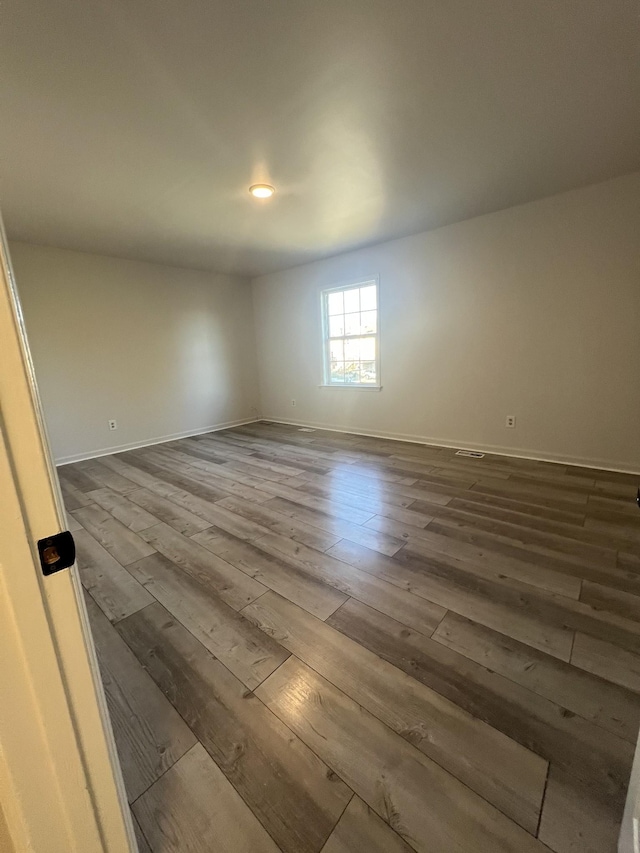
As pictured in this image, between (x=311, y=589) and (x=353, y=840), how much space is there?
917 millimetres

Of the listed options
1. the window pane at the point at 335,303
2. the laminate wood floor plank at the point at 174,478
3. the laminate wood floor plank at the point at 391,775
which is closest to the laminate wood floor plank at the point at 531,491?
the laminate wood floor plank at the point at 391,775

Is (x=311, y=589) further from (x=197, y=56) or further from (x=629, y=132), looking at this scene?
(x=629, y=132)

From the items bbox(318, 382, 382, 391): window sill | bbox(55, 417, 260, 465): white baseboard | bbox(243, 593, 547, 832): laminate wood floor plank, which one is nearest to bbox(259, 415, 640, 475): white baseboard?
bbox(318, 382, 382, 391): window sill

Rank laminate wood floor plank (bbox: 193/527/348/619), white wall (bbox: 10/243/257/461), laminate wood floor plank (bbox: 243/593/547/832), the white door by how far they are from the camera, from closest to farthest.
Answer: the white door
laminate wood floor plank (bbox: 243/593/547/832)
laminate wood floor plank (bbox: 193/527/348/619)
white wall (bbox: 10/243/257/461)

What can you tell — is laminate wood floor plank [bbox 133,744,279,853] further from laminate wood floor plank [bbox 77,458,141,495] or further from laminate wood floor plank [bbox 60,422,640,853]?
laminate wood floor plank [bbox 77,458,141,495]

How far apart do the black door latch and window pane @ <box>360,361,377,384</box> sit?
14.2ft

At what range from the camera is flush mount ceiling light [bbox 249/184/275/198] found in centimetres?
259

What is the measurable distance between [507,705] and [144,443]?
480cm

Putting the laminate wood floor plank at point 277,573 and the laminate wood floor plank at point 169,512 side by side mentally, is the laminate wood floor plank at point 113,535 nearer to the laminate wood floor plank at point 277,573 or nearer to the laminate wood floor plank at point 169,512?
the laminate wood floor plank at point 169,512

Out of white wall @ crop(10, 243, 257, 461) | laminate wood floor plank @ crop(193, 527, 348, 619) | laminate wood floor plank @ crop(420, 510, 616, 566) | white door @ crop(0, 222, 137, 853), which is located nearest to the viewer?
white door @ crop(0, 222, 137, 853)

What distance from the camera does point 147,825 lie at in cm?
88

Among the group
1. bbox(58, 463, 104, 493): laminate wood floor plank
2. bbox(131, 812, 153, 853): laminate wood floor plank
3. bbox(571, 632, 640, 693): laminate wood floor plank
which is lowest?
bbox(571, 632, 640, 693): laminate wood floor plank

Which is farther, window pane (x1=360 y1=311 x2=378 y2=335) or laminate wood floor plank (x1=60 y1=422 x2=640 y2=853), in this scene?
window pane (x1=360 y1=311 x2=378 y2=335)

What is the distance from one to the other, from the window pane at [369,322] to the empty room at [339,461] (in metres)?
0.19
